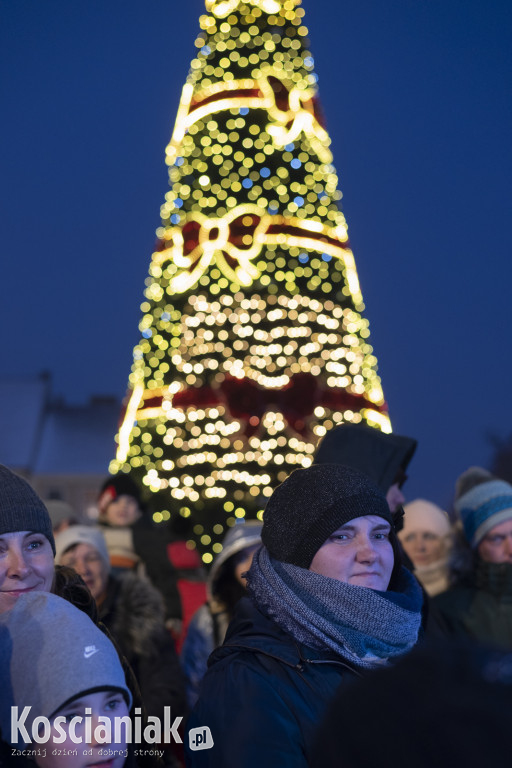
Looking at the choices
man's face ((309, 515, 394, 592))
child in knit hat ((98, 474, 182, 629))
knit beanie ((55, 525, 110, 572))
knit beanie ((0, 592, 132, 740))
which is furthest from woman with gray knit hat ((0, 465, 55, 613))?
child in knit hat ((98, 474, 182, 629))

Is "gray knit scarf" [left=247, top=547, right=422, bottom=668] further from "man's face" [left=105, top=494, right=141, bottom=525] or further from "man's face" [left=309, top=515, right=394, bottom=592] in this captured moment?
"man's face" [left=105, top=494, right=141, bottom=525]

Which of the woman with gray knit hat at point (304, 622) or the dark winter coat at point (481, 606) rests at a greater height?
the woman with gray knit hat at point (304, 622)

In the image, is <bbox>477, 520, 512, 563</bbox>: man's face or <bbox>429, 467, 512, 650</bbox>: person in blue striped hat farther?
<bbox>477, 520, 512, 563</bbox>: man's face

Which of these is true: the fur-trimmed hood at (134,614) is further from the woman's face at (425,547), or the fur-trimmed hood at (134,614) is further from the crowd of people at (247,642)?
the woman's face at (425,547)

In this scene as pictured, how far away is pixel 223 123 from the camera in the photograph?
1348cm

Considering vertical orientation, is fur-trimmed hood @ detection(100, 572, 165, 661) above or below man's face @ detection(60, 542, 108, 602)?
below

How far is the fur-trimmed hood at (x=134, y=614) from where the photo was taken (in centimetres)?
398

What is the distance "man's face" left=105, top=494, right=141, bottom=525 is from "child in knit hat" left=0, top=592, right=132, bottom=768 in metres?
3.95

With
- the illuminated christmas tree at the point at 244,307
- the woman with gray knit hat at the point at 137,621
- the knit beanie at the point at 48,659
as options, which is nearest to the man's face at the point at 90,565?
the woman with gray knit hat at the point at 137,621

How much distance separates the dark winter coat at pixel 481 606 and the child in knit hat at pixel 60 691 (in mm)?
2174

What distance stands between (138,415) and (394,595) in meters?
11.1

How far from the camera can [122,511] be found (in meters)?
6.32

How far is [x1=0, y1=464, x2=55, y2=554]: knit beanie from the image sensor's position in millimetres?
2826

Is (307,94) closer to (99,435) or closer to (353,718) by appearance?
(353,718)
